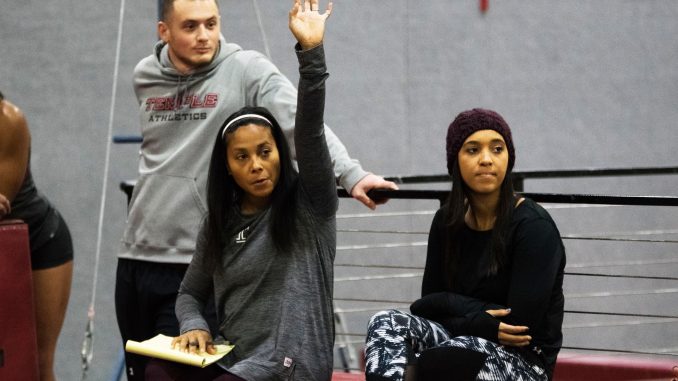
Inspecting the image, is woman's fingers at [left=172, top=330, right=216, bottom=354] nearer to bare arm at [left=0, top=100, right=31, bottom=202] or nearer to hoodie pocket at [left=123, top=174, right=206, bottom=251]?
hoodie pocket at [left=123, top=174, right=206, bottom=251]

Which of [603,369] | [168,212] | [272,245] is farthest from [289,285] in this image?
[603,369]

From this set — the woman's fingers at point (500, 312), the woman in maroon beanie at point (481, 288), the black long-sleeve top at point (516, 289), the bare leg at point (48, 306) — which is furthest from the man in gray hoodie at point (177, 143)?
the woman's fingers at point (500, 312)

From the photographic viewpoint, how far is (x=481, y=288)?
2289mm

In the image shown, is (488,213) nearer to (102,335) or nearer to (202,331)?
(202,331)

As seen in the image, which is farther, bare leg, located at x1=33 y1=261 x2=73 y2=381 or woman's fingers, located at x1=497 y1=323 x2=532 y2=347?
bare leg, located at x1=33 y1=261 x2=73 y2=381

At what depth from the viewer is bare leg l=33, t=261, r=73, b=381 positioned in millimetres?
3043

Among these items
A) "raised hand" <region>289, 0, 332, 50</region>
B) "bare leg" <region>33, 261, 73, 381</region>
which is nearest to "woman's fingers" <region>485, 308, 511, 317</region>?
"raised hand" <region>289, 0, 332, 50</region>

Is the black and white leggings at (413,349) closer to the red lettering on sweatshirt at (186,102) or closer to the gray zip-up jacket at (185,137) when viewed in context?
the gray zip-up jacket at (185,137)

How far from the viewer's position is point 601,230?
5602mm

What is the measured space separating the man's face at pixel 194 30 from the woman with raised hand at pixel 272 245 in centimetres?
38

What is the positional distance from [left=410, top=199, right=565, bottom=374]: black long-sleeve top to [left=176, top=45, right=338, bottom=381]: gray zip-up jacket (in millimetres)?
256

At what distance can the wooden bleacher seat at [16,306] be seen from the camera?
2.68 metres

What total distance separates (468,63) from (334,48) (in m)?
0.75

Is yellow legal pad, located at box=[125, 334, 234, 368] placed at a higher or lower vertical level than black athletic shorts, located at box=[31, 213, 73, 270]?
lower
